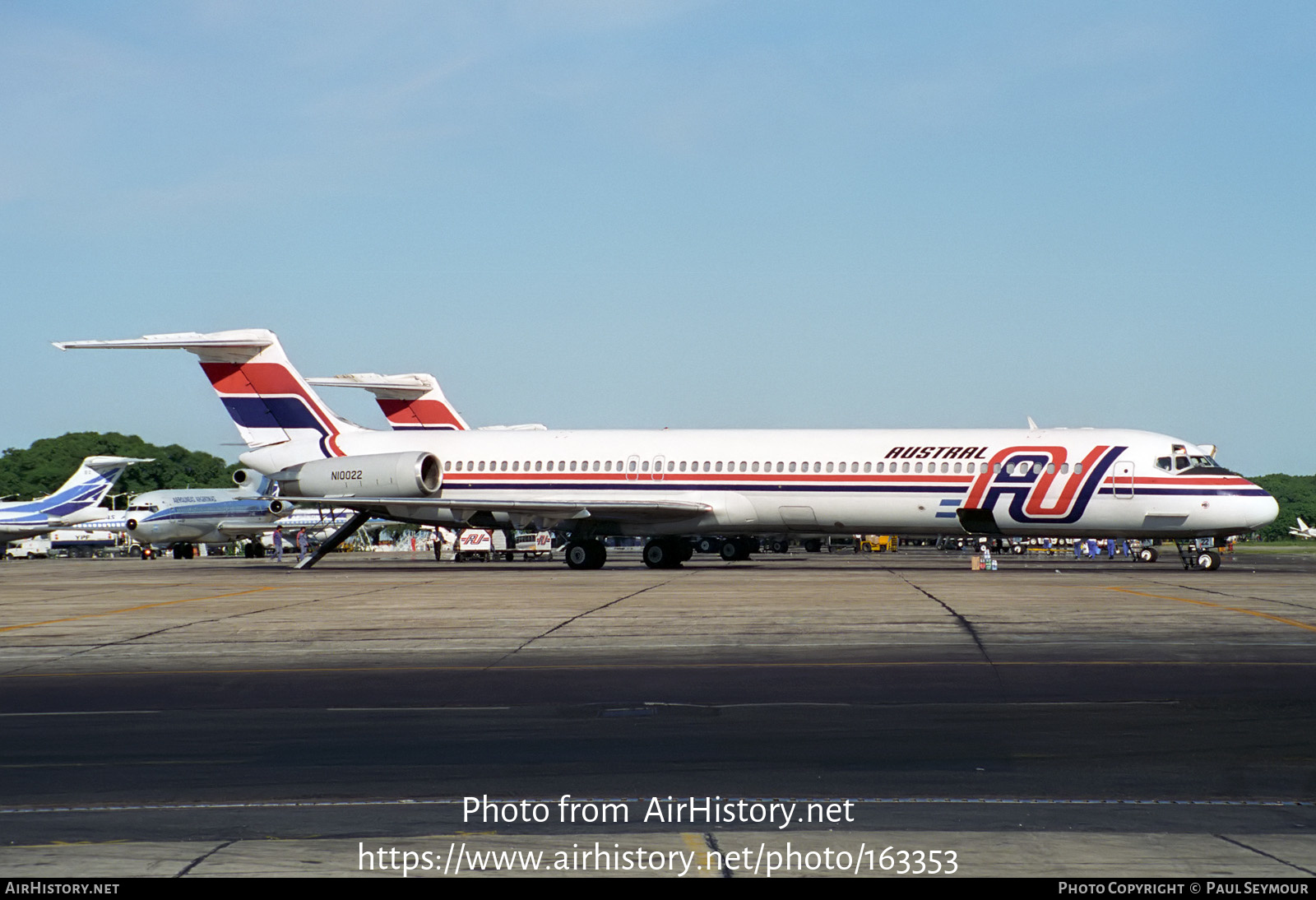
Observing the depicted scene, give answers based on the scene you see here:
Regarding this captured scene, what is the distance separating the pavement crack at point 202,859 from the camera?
5.66 metres

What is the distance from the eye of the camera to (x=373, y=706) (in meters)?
11.6

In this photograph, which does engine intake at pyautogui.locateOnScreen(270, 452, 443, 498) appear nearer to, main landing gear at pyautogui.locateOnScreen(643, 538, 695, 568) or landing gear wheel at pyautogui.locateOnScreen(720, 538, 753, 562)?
main landing gear at pyautogui.locateOnScreen(643, 538, 695, 568)

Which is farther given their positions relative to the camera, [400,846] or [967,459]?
[967,459]

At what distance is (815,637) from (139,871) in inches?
477

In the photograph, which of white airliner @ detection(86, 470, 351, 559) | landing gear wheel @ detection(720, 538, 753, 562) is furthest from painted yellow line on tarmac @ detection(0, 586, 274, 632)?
white airliner @ detection(86, 470, 351, 559)

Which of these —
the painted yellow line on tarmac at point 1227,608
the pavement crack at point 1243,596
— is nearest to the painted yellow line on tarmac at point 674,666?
the painted yellow line on tarmac at point 1227,608

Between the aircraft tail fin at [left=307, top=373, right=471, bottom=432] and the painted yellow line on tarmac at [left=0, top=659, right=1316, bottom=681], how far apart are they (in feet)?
122

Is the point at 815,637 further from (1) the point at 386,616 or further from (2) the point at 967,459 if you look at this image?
(2) the point at 967,459

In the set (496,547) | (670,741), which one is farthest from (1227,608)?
(496,547)

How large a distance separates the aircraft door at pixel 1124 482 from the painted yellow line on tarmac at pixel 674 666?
19.8m

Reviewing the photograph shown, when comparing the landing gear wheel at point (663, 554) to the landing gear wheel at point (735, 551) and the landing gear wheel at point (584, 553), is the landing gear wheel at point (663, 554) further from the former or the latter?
the landing gear wheel at point (735, 551)

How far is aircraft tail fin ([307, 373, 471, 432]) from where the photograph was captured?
169 ft

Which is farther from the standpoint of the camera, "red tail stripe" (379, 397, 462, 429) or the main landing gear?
"red tail stripe" (379, 397, 462, 429)

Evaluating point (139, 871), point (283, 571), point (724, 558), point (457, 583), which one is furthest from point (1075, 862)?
point (724, 558)
